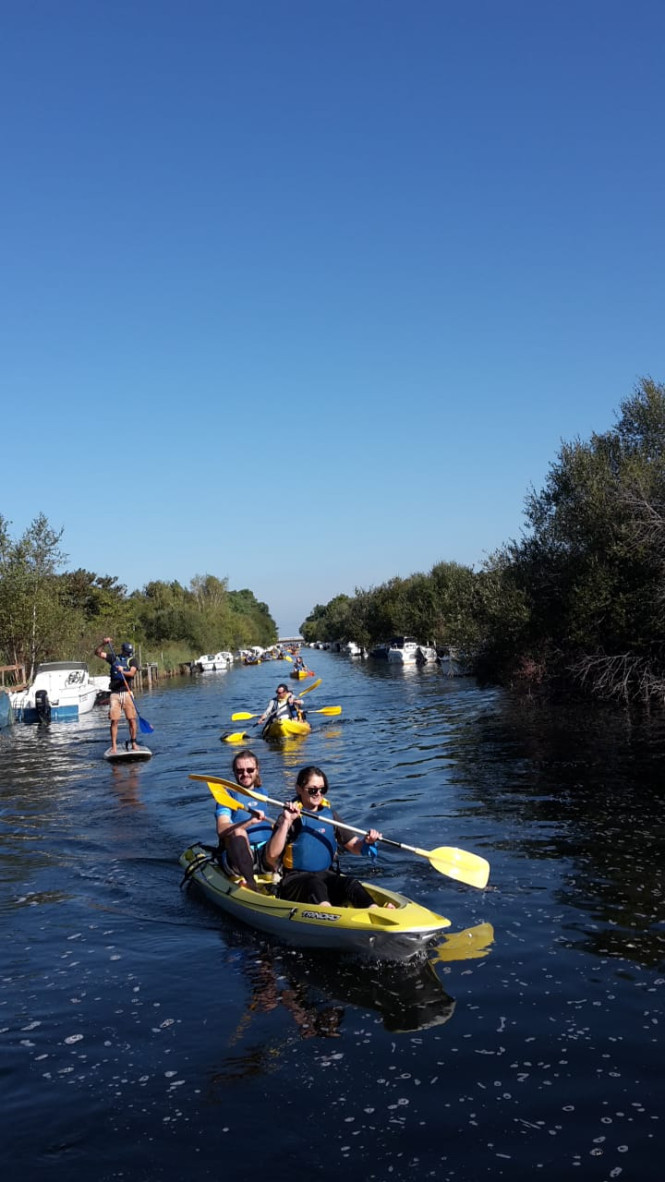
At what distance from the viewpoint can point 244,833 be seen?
9.33 m

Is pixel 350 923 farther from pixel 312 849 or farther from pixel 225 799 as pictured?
pixel 225 799

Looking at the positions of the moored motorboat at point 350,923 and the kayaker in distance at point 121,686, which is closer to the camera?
the moored motorboat at point 350,923

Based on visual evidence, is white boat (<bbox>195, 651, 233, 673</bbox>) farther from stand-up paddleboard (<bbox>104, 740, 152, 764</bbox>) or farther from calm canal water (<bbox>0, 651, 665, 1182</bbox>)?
calm canal water (<bbox>0, 651, 665, 1182</bbox>)

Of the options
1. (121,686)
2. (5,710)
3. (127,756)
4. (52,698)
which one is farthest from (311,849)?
(52,698)

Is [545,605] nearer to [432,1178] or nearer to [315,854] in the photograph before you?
[315,854]

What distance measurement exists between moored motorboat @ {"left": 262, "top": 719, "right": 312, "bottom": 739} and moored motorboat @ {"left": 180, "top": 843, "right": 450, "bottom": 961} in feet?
46.8

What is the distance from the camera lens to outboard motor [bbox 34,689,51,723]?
31.2m

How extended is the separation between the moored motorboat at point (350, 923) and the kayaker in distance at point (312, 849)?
0.74 feet

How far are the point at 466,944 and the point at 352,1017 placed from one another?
1.71 meters

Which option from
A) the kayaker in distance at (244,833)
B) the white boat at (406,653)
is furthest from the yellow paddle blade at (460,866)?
the white boat at (406,653)

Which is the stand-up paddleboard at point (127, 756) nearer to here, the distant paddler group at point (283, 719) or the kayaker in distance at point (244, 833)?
the distant paddler group at point (283, 719)

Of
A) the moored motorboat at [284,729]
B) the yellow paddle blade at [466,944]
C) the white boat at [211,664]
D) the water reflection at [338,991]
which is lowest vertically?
the yellow paddle blade at [466,944]

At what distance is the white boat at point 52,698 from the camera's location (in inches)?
1241

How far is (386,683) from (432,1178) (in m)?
40.8
